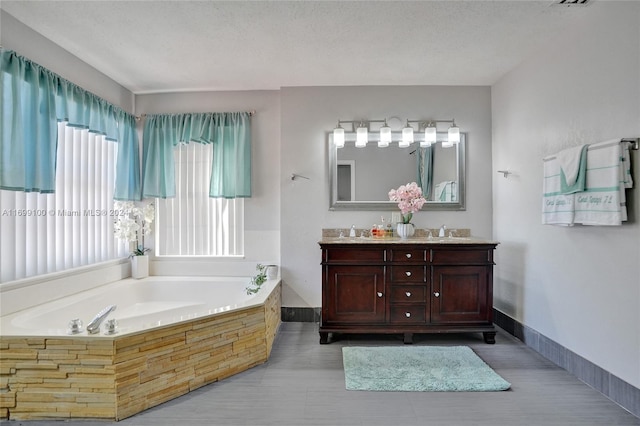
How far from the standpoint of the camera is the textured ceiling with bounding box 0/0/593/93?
211 centimetres

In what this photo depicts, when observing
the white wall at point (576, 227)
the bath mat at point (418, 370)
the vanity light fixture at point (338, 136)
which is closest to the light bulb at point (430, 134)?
the white wall at point (576, 227)

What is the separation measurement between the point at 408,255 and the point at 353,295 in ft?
1.99

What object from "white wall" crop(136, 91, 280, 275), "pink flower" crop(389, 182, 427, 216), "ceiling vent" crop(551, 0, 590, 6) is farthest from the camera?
"white wall" crop(136, 91, 280, 275)

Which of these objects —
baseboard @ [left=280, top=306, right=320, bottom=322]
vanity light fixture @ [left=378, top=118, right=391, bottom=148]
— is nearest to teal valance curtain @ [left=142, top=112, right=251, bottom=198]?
baseboard @ [left=280, top=306, right=320, bottom=322]

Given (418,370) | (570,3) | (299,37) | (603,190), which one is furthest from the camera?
(299,37)

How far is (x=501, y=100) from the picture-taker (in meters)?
3.19

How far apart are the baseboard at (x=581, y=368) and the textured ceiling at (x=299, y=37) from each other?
2.41m

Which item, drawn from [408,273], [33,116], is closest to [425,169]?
[408,273]

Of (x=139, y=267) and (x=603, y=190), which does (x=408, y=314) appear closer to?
(x=603, y=190)

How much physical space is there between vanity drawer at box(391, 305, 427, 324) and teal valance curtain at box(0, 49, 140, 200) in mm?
2896

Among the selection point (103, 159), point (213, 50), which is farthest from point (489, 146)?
point (103, 159)

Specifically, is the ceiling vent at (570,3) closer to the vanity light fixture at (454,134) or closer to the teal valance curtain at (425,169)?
the vanity light fixture at (454,134)

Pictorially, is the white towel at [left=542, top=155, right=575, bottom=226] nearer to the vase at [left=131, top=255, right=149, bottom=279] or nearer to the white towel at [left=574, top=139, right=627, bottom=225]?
the white towel at [left=574, top=139, right=627, bottom=225]

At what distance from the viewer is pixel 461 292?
2.77 metres
